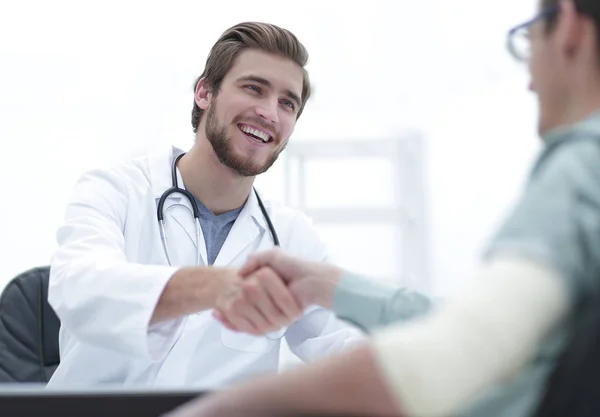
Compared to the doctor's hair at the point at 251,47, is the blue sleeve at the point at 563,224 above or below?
below

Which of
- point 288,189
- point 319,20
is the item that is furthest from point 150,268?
point 319,20

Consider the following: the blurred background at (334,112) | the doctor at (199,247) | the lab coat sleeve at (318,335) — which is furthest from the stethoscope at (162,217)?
the blurred background at (334,112)

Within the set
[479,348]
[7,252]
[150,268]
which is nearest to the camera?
[479,348]

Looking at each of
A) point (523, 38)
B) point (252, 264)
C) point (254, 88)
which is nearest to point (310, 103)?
point (254, 88)

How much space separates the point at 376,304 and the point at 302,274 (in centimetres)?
22

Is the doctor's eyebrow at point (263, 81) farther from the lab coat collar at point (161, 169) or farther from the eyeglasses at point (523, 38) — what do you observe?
the eyeglasses at point (523, 38)

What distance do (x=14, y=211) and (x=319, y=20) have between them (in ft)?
6.34

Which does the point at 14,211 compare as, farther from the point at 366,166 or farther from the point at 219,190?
the point at 219,190

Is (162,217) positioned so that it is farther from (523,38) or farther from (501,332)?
(501,332)

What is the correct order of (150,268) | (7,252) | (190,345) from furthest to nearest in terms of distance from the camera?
(7,252) < (190,345) < (150,268)

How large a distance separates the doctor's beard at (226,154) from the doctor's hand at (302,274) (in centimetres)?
68

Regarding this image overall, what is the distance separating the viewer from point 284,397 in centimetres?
55

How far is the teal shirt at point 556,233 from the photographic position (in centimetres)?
55

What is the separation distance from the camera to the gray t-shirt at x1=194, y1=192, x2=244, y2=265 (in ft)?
5.96
